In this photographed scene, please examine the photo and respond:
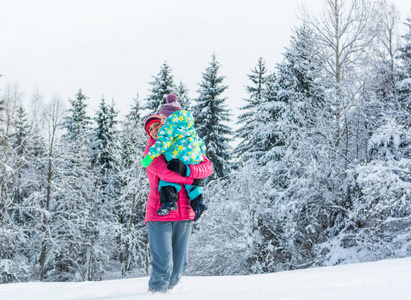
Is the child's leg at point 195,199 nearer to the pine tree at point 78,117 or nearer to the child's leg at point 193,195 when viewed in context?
the child's leg at point 193,195

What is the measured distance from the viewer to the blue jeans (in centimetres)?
329

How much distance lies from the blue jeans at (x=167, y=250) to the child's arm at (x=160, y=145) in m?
0.58

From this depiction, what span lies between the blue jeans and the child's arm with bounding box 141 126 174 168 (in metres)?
0.58

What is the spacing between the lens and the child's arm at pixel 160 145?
322cm

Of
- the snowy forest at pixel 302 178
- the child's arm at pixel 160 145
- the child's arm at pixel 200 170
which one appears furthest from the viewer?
the snowy forest at pixel 302 178

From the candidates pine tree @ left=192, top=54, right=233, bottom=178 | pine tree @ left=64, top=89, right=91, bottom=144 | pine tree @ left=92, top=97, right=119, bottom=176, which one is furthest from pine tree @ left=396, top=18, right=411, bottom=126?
pine tree @ left=64, top=89, right=91, bottom=144

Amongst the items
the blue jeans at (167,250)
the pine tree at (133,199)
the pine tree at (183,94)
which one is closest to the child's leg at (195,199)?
the blue jeans at (167,250)

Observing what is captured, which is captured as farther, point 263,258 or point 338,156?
point 263,258

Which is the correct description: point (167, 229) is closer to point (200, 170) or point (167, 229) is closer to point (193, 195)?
point (193, 195)

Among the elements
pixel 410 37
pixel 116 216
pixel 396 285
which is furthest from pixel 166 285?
pixel 116 216

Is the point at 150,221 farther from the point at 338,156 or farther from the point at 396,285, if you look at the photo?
the point at 338,156

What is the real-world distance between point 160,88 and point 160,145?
2321 cm

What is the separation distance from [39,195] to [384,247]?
17.5m

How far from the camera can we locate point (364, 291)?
2564 millimetres
